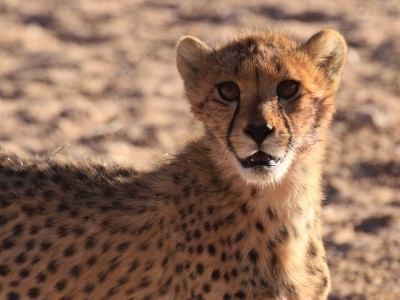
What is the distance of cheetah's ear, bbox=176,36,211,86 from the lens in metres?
4.43

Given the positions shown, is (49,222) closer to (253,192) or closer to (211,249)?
(211,249)

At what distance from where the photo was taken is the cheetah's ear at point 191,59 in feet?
14.5

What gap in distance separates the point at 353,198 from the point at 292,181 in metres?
2.12

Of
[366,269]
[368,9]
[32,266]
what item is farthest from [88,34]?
[32,266]

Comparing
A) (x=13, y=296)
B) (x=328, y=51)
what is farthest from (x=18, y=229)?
(x=328, y=51)

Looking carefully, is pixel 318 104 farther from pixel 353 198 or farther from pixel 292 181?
pixel 353 198

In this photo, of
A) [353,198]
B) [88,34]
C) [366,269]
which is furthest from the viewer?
[88,34]

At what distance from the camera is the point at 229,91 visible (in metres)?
4.13

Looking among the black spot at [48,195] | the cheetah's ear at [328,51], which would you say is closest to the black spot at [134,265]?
the black spot at [48,195]

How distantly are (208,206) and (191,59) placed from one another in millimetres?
687

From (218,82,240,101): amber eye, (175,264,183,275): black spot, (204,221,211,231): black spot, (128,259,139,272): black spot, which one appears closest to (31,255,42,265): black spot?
(128,259,139,272): black spot

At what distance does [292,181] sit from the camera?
430cm

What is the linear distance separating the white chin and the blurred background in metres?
1.23

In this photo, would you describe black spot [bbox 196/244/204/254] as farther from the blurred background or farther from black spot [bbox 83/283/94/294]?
the blurred background
